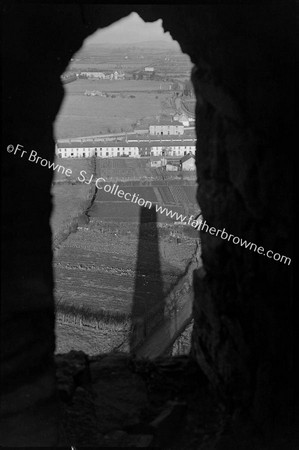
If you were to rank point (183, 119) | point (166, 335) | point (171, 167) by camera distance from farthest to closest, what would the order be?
1. point (166, 335)
2. point (171, 167)
3. point (183, 119)

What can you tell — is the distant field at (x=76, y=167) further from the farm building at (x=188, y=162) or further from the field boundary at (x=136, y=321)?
the field boundary at (x=136, y=321)

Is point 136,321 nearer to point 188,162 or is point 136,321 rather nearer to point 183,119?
point 188,162

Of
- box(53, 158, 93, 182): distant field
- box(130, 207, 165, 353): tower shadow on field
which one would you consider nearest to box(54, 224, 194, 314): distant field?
box(130, 207, 165, 353): tower shadow on field

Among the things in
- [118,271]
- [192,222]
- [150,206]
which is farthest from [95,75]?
[118,271]

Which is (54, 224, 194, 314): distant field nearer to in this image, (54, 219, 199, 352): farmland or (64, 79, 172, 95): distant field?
(54, 219, 199, 352): farmland

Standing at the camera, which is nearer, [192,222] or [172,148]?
[172,148]

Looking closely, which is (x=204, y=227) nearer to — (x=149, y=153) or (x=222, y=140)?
(x=222, y=140)

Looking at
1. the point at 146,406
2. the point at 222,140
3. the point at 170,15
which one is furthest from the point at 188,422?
the point at 170,15
